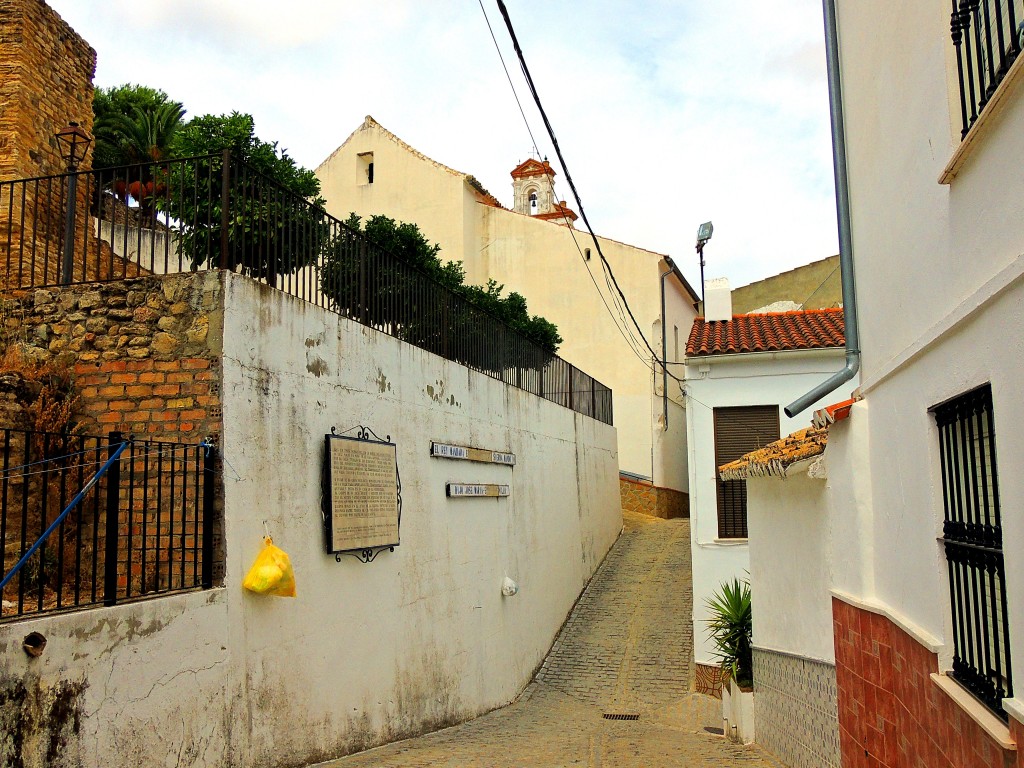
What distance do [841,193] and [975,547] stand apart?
3.30 m

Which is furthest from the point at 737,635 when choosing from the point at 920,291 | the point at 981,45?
the point at 981,45

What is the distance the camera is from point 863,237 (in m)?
Result: 6.03

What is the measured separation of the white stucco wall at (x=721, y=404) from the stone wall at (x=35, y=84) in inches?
381

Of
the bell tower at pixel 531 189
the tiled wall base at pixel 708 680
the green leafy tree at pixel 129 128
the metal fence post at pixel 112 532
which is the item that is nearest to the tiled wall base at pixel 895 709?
the metal fence post at pixel 112 532

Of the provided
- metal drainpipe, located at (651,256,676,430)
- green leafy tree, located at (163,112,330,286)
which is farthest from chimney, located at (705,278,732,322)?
green leafy tree, located at (163,112,330,286)

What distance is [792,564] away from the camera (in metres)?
8.15

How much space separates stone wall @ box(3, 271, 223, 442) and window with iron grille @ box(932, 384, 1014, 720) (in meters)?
4.51

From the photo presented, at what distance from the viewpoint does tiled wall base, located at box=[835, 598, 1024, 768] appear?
3930mm

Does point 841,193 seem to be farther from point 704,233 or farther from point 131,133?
point 131,133

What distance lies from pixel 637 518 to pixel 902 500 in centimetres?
1832

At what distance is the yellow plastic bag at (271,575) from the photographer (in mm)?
6133

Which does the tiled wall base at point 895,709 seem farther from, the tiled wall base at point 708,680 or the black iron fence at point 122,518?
the tiled wall base at point 708,680

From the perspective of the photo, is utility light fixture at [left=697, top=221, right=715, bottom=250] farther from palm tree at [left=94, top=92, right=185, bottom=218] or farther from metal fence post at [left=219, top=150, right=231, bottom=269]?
palm tree at [left=94, top=92, right=185, bottom=218]

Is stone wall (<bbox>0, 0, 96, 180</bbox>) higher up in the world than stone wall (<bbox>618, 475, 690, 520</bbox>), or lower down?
higher up
